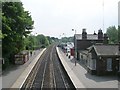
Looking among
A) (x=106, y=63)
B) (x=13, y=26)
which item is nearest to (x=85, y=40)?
(x=13, y=26)

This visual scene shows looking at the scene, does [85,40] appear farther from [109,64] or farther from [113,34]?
[113,34]

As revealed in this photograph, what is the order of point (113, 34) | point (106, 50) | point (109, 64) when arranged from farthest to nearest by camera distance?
1. point (113, 34)
2. point (106, 50)
3. point (109, 64)

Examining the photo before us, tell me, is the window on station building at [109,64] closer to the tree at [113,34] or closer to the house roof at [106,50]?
the house roof at [106,50]

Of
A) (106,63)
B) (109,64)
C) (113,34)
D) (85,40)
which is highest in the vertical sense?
(113,34)

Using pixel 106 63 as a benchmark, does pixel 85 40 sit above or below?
above

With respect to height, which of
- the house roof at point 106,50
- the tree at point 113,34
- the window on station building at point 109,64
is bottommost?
the window on station building at point 109,64

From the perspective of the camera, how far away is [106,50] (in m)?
46.3

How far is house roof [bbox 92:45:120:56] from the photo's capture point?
45.1 metres

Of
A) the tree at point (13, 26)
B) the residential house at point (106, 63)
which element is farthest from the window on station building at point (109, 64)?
the tree at point (13, 26)

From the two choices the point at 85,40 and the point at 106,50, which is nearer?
the point at 106,50

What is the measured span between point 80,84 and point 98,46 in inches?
476

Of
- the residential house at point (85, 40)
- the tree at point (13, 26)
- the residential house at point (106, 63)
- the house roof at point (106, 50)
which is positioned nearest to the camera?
the residential house at point (106, 63)

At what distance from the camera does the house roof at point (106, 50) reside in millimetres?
45100

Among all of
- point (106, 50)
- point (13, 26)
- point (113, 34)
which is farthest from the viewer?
point (113, 34)
